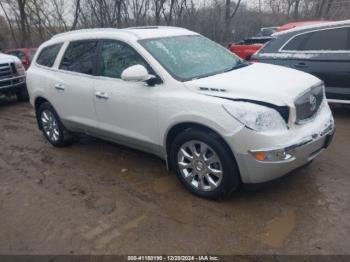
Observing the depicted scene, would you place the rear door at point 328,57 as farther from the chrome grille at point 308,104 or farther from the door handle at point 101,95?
the door handle at point 101,95

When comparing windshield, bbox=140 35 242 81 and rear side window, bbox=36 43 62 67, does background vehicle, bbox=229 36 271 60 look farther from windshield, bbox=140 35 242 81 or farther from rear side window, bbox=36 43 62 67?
rear side window, bbox=36 43 62 67

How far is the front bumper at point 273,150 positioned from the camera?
3340 mm

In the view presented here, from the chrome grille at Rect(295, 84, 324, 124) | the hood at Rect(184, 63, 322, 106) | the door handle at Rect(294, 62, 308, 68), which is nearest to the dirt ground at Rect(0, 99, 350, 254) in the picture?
the chrome grille at Rect(295, 84, 324, 124)

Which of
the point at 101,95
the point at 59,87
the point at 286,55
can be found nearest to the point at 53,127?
the point at 59,87

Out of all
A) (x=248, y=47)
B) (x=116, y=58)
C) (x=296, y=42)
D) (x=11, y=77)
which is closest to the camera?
(x=116, y=58)

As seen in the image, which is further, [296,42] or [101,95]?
[296,42]

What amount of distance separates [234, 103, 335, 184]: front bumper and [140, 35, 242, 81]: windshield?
1094mm

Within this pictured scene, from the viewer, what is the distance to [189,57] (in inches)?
172

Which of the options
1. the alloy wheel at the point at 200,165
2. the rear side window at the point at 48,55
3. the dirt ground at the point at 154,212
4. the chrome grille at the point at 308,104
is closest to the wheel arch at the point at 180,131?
the alloy wheel at the point at 200,165

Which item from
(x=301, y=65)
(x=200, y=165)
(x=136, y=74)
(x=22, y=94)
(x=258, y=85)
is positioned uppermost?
(x=136, y=74)

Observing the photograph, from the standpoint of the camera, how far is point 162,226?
3467mm

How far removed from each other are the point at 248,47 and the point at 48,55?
6.48 m

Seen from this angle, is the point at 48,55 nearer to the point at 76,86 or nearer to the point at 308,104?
the point at 76,86

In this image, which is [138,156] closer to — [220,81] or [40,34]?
[220,81]
